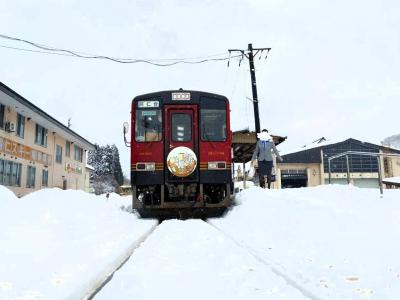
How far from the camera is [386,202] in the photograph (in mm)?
7590

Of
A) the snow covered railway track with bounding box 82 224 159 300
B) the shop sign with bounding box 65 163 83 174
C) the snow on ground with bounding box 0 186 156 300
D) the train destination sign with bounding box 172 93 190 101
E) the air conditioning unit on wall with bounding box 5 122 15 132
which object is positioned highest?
the air conditioning unit on wall with bounding box 5 122 15 132

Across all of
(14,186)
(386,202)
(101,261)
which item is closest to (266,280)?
(101,261)

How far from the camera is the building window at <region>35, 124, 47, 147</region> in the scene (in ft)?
76.8

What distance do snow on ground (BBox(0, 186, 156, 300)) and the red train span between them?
1.81 m

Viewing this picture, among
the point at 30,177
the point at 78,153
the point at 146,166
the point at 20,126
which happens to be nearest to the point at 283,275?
the point at 146,166

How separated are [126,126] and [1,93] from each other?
334 inches

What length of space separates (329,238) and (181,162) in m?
5.77

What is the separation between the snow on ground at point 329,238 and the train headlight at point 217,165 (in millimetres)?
1583

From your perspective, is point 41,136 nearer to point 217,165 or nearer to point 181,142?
Answer: point 181,142

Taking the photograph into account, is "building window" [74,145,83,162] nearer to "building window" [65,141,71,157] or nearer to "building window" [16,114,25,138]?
"building window" [65,141,71,157]

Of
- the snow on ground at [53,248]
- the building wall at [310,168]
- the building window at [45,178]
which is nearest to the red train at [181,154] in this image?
the snow on ground at [53,248]

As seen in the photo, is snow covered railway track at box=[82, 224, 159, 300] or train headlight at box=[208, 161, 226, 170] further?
train headlight at box=[208, 161, 226, 170]

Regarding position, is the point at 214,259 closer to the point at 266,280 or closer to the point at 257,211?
the point at 266,280

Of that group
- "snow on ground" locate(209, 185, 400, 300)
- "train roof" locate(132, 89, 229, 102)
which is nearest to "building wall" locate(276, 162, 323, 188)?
"train roof" locate(132, 89, 229, 102)
